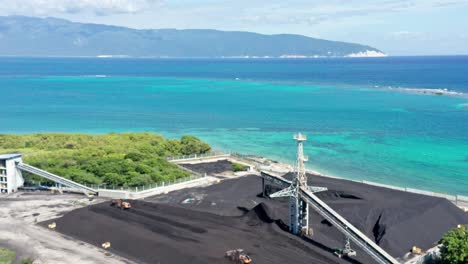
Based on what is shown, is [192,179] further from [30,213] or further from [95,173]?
[30,213]

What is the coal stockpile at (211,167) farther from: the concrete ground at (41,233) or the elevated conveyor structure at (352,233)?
the elevated conveyor structure at (352,233)

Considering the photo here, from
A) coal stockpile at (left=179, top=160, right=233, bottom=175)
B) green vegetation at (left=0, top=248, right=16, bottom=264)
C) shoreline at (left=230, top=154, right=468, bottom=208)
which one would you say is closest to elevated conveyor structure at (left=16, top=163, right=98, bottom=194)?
green vegetation at (left=0, top=248, right=16, bottom=264)

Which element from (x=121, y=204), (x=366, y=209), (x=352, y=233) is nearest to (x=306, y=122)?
(x=366, y=209)

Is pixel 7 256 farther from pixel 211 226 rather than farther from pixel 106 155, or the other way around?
pixel 106 155

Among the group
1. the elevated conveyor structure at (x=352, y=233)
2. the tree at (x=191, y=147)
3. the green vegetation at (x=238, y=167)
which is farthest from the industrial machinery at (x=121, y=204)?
the tree at (x=191, y=147)

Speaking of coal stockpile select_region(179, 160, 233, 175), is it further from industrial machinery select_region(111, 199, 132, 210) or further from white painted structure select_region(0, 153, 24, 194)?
white painted structure select_region(0, 153, 24, 194)

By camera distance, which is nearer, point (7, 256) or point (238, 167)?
point (7, 256)
